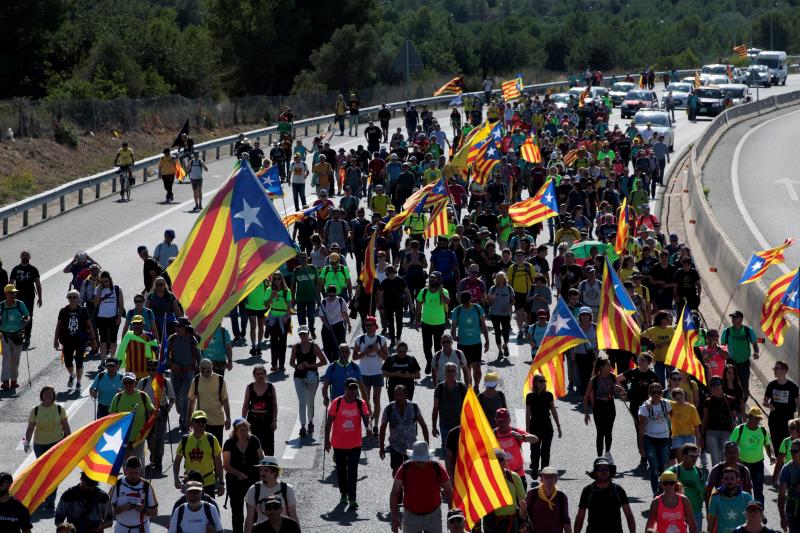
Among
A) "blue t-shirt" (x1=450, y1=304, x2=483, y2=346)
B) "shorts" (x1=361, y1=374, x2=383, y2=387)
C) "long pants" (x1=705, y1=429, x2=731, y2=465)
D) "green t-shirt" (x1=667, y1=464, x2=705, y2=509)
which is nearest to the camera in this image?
"green t-shirt" (x1=667, y1=464, x2=705, y2=509)

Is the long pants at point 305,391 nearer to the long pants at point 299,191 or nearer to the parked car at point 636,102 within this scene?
the long pants at point 299,191

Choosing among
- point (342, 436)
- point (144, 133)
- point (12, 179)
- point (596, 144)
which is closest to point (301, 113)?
point (144, 133)

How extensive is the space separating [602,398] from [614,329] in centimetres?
210

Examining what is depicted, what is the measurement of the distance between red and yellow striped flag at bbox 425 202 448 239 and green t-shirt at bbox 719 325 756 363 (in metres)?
8.21

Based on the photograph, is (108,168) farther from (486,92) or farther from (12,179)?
(486,92)

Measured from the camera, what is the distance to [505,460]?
12.8 meters

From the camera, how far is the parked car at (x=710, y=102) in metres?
65.9

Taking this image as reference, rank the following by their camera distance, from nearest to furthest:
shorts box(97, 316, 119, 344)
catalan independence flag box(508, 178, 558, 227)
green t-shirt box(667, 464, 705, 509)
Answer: green t-shirt box(667, 464, 705, 509) < shorts box(97, 316, 119, 344) < catalan independence flag box(508, 178, 558, 227)

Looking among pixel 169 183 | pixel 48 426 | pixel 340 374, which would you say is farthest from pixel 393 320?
pixel 169 183

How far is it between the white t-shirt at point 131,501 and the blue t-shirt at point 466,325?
717 cm

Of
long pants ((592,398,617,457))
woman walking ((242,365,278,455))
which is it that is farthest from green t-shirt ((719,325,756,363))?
woman walking ((242,365,278,455))

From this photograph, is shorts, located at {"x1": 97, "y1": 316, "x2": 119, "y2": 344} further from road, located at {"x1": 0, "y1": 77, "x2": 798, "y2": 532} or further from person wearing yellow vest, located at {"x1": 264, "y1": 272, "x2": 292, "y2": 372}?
person wearing yellow vest, located at {"x1": 264, "y1": 272, "x2": 292, "y2": 372}

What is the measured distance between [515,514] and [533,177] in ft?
70.2

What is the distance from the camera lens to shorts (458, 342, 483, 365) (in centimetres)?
1941
